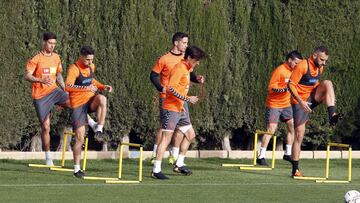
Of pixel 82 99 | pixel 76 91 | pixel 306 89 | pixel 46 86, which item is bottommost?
pixel 82 99

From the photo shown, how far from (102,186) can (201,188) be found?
1.41 metres

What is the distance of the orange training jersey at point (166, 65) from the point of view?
65.0 ft

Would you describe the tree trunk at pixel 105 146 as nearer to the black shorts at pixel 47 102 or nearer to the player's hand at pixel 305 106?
the black shorts at pixel 47 102

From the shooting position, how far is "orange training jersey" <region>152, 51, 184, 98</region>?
19.8m

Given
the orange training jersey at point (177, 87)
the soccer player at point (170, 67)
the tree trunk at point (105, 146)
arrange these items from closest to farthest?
the orange training jersey at point (177, 87), the soccer player at point (170, 67), the tree trunk at point (105, 146)

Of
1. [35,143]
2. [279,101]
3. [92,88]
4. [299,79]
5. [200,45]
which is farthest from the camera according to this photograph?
[200,45]

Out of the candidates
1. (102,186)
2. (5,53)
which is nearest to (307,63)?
(102,186)

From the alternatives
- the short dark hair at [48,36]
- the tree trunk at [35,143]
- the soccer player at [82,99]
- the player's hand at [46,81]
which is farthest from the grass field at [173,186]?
the short dark hair at [48,36]

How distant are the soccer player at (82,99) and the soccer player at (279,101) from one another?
3836 millimetres

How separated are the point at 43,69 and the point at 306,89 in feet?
14.1

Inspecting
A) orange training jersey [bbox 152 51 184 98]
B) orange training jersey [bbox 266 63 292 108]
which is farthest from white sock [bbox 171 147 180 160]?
orange training jersey [bbox 266 63 292 108]

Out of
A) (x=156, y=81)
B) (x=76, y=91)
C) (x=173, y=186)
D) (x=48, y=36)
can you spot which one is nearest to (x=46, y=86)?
(x=48, y=36)

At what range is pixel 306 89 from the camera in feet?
63.0

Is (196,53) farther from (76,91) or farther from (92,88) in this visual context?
(76,91)
